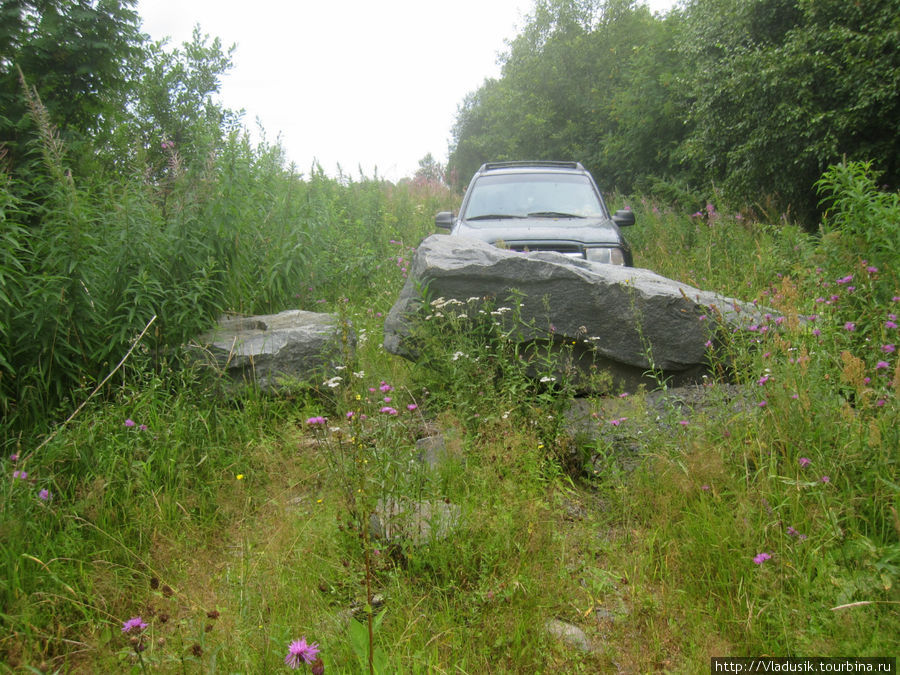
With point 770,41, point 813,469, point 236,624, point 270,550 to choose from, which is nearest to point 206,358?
point 270,550

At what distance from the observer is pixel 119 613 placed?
266 cm

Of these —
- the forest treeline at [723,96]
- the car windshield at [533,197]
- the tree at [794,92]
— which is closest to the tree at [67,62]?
the car windshield at [533,197]

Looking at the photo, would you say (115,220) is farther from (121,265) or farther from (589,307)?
(589,307)

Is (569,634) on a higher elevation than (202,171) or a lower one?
lower

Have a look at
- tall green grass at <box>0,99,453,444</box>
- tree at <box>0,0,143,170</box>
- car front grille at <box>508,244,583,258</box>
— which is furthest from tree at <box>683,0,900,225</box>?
tree at <box>0,0,143,170</box>

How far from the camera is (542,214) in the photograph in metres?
6.98

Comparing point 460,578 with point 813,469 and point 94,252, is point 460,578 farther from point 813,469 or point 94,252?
point 94,252

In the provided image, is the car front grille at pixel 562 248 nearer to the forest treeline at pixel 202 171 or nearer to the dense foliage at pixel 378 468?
the dense foliage at pixel 378 468

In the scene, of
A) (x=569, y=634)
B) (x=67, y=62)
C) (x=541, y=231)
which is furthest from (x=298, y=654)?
(x=67, y=62)

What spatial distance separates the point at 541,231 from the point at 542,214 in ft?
2.48

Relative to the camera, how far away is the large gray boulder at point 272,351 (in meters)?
4.47

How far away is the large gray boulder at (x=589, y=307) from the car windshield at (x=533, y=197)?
238cm

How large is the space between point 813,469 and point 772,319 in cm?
123

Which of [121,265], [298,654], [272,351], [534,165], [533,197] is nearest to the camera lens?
[298,654]
